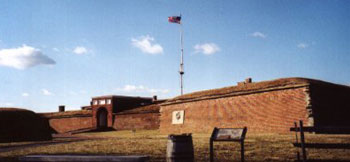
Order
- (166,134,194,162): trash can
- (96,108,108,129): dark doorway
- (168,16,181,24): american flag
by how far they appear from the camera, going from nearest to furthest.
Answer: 1. (166,134,194,162): trash can
2. (168,16,181,24): american flag
3. (96,108,108,129): dark doorway

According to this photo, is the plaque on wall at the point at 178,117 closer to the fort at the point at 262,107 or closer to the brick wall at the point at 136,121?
the fort at the point at 262,107

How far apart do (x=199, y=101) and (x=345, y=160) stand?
17.9 metres

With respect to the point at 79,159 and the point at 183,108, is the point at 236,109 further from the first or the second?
the point at 79,159

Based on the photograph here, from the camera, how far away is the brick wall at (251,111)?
18203mm

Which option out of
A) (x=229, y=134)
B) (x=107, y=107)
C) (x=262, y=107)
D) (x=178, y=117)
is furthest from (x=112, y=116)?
(x=229, y=134)

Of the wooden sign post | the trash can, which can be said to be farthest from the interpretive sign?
the trash can

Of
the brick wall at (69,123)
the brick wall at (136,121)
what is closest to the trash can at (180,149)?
the brick wall at (136,121)

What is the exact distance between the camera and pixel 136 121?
35625mm

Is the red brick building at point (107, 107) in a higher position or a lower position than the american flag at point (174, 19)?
lower

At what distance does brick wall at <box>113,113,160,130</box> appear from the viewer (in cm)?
3380

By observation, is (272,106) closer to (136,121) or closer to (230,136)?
(230,136)

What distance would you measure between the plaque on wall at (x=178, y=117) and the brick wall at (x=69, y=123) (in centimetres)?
1795

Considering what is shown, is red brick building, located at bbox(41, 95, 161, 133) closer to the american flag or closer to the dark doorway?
the dark doorway

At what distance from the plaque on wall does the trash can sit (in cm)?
2074
